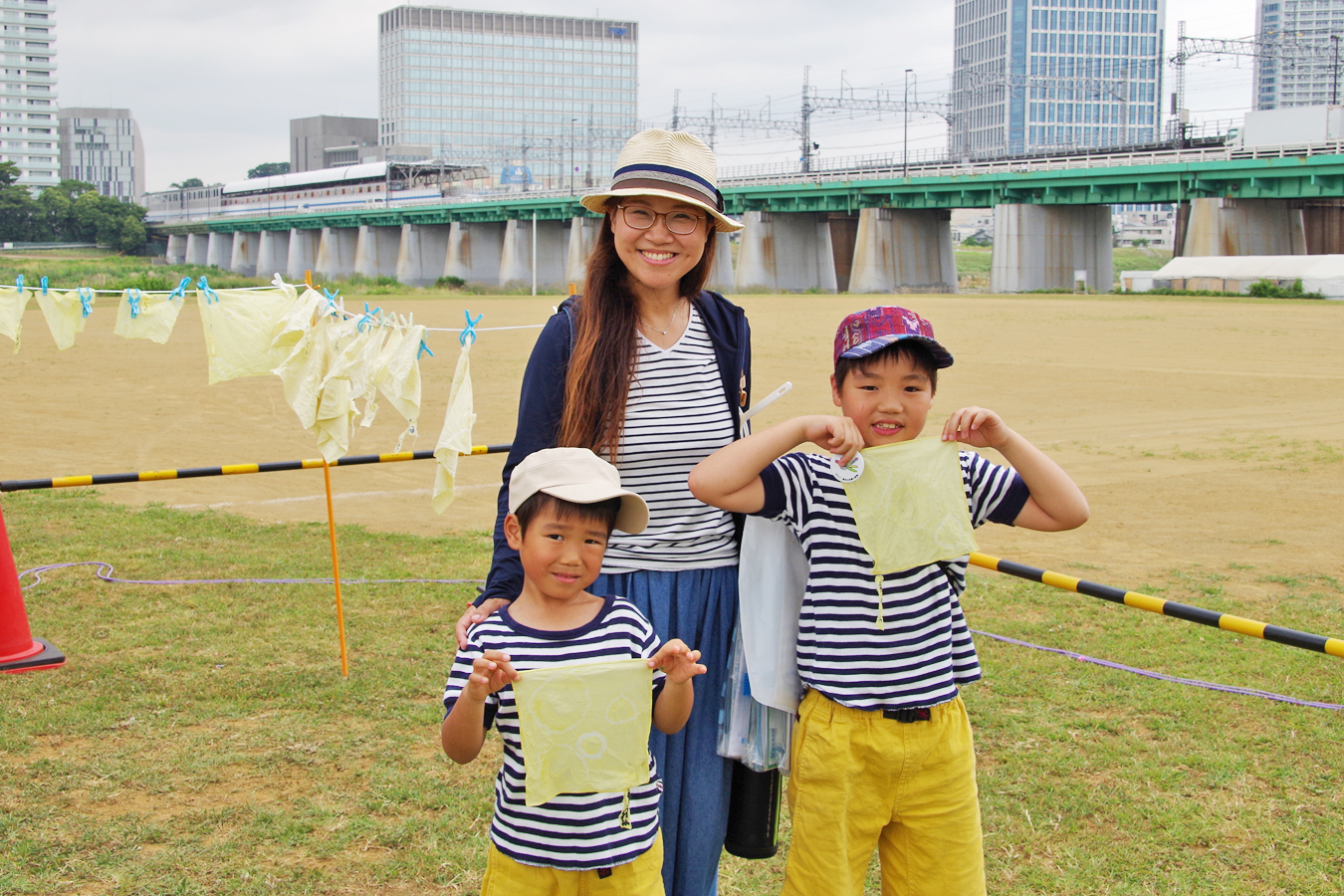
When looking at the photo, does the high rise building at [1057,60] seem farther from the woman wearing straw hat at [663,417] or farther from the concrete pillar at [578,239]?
the woman wearing straw hat at [663,417]

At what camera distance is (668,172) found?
8.79ft

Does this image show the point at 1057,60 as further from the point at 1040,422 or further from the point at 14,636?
the point at 14,636

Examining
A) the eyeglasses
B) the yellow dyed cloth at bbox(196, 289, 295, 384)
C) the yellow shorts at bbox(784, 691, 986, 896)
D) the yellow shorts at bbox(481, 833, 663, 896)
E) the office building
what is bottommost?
A: the yellow shorts at bbox(481, 833, 663, 896)

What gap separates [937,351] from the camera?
99.4 inches

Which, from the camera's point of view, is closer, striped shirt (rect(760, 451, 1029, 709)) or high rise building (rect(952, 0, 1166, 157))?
striped shirt (rect(760, 451, 1029, 709))

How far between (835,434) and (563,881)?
3.48ft

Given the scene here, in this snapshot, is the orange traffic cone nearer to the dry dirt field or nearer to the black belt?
the black belt

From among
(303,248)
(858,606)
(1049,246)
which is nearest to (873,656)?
(858,606)

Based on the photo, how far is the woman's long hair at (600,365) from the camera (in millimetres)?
2619

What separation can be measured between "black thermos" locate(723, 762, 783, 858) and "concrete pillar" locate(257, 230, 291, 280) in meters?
93.6

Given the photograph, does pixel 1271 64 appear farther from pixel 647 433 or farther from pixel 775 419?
pixel 647 433

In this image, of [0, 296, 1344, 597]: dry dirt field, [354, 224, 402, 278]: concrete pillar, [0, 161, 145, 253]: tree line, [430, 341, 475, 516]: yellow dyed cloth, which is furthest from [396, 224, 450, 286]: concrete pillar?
[430, 341, 475, 516]: yellow dyed cloth

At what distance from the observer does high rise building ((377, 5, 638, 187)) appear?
137250 millimetres

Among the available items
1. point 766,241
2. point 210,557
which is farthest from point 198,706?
point 766,241
